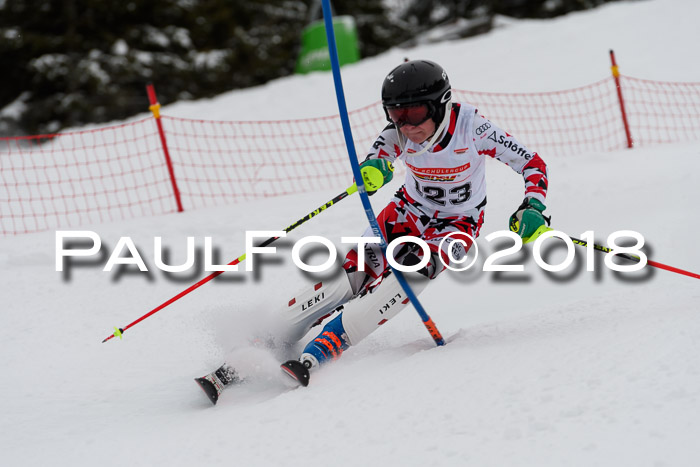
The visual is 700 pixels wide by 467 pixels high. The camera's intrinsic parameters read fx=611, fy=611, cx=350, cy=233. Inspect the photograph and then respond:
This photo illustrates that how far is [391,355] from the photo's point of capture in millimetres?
3271

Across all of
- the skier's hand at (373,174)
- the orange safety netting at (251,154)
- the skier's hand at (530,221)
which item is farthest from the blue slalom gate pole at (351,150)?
the orange safety netting at (251,154)

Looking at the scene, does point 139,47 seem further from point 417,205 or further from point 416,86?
point 416,86

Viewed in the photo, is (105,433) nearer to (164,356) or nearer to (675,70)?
(164,356)

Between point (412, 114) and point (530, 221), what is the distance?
0.80 meters

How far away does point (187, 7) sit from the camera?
1616 centimetres

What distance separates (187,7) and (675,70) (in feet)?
39.2

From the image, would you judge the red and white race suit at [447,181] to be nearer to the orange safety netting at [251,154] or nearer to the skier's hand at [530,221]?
the skier's hand at [530,221]

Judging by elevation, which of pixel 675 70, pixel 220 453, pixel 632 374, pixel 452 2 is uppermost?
pixel 452 2

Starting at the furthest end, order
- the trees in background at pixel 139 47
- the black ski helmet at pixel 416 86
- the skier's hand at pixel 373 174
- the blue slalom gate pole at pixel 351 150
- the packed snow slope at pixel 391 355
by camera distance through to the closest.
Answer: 1. the trees in background at pixel 139 47
2. the skier's hand at pixel 373 174
3. the black ski helmet at pixel 416 86
4. the blue slalom gate pole at pixel 351 150
5. the packed snow slope at pixel 391 355

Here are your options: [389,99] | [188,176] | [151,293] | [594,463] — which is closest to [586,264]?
[389,99]

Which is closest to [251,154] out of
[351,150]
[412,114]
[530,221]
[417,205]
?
[417,205]

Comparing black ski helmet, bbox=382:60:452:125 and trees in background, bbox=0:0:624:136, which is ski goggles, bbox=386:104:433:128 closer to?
black ski helmet, bbox=382:60:452:125

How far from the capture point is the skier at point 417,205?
3096mm

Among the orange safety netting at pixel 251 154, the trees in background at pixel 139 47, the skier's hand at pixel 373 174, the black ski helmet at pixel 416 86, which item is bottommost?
the orange safety netting at pixel 251 154
